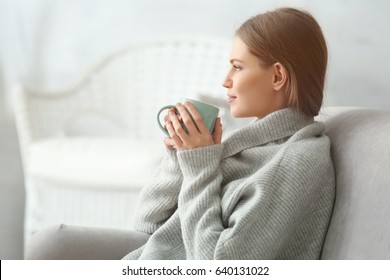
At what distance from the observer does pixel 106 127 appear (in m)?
3.40

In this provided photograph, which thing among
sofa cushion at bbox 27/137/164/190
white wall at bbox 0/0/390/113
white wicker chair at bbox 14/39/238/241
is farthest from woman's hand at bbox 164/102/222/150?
white wall at bbox 0/0/390/113

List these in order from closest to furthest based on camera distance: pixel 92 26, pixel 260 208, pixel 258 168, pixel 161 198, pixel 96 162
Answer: pixel 260 208
pixel 258 168
pixel 161 198
pixel 96 162
pixel 92 26

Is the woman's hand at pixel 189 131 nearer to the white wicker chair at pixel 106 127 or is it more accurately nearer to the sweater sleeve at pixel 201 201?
the sweater sleeve at pixel 201 201

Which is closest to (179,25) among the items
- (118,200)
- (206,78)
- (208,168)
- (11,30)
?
(206,78)

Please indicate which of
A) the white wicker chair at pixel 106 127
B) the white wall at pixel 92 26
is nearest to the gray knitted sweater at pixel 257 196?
the white wicker chair at pixel 106 127

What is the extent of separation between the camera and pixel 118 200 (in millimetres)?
2564

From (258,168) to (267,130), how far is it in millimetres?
76

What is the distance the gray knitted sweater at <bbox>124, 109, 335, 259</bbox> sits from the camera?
1.19 m

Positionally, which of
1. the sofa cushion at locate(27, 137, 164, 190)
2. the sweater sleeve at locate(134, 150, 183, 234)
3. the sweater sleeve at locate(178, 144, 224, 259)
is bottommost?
the sofa cushion at locate(27, 137, 164, 190)

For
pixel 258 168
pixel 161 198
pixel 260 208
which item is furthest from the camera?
pixel 161 198

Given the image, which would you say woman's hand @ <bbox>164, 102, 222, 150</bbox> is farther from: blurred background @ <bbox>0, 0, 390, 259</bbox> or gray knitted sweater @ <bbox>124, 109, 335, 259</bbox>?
blurred background @ <bbox>0, 0, 390, 259</bbox>

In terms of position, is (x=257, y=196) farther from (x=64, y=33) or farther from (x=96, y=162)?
(x=64, y=33)

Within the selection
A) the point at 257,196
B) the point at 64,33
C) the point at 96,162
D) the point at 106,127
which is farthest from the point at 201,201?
the point at 64,33

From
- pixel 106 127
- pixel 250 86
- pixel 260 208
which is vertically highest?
pixel 250 86
